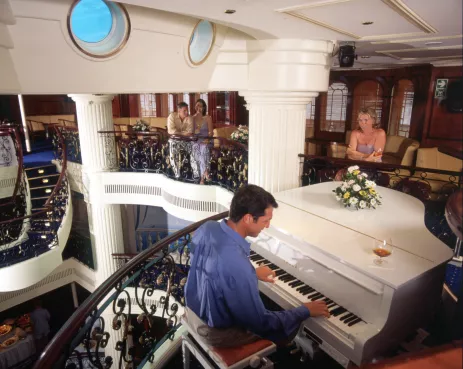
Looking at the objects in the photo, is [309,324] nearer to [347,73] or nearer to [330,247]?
[330,247]

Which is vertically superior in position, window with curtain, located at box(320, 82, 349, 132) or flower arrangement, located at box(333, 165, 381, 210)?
window with curtain, located at box(320, 82, 349, 132)

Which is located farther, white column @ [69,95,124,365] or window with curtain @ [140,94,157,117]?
window with curtain @ [140,94,157,117]

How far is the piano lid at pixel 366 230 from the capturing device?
232 cm

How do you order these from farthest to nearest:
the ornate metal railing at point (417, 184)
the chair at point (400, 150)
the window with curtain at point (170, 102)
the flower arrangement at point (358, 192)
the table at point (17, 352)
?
1. the window with curtain at point (170, 102)
2. the table at point (17, 352)
3. the chair at point (400, 150)
4. the ornate metal railing at point (417, 184)
5. the flower arrangement at point (358, 192)

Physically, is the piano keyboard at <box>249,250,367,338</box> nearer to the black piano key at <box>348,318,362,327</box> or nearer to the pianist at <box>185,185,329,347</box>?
the black piano key at <box>348,318,362,327</box>

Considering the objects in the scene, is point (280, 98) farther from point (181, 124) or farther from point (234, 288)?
point (181, 124)

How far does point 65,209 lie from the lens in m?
9.02

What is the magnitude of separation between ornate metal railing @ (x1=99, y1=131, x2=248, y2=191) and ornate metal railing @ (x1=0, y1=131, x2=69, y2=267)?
157cm

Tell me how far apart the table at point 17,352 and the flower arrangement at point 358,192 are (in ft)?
32.7

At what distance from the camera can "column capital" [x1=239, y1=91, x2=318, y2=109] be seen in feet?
13.0

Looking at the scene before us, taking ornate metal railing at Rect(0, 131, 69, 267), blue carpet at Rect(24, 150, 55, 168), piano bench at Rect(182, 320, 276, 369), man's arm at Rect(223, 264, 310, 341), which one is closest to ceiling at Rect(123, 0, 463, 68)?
man's arm at Rect(223, 264, 310, 341)

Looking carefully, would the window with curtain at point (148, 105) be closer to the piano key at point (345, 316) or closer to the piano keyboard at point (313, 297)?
the piano keyboard at point (313, 297)

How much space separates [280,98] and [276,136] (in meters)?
0.47

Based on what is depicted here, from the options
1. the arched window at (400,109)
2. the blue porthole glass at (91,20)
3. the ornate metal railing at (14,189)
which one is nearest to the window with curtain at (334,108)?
the arched window at (400,109)
